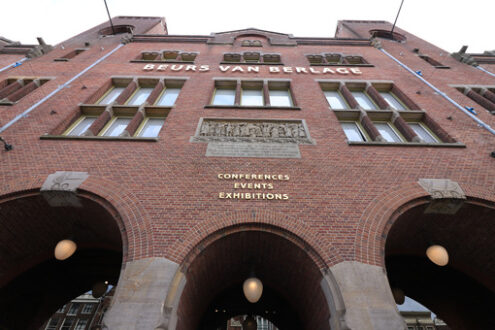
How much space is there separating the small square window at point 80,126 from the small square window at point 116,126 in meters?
0.72

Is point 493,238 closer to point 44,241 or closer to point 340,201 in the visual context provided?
point 340,201

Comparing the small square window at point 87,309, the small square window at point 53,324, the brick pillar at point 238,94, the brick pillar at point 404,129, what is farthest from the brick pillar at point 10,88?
the small square window at point 53,324

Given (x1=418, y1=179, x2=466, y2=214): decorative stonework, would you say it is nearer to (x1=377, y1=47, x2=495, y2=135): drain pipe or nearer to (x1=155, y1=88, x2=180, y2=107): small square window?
(x1=377, y1=47, x2=495, y2=135): drain pipe

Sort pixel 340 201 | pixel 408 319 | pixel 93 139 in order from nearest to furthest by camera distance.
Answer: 1. pixel 340 201
2. pixel 93 139
3. pixel 408 319

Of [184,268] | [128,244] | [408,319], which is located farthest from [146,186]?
[408,319]

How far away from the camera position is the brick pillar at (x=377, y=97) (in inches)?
356

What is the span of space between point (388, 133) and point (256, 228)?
255 inches

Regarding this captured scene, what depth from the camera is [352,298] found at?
4.10 metres

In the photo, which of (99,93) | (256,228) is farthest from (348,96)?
(99,93)

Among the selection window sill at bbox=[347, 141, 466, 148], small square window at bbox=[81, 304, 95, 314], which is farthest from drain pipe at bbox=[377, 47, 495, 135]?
small square window at bbox=[81, 304, 95, 314]

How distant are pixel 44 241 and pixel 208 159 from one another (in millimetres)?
4976

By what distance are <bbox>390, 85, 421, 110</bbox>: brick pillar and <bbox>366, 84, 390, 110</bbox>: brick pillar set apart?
926 mm

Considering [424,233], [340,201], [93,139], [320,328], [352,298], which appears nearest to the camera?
[352,298]

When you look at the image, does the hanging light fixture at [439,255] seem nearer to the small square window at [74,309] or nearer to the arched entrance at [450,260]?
the arched entrance at [450,260]
